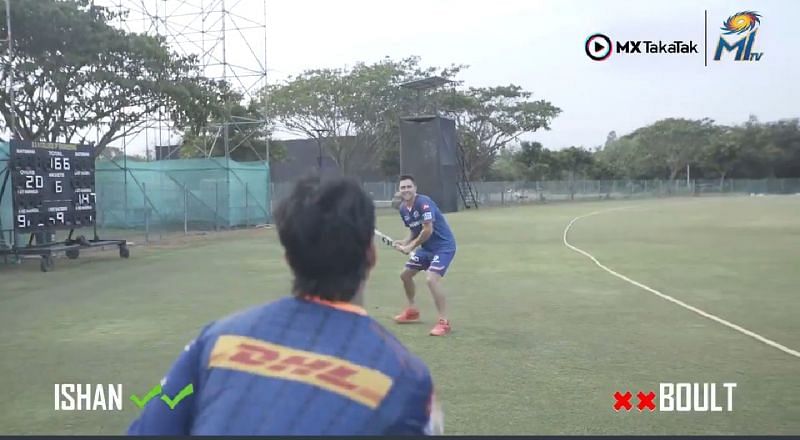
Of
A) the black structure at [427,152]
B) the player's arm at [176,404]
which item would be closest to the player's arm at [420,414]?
the player's arm at [176,404]

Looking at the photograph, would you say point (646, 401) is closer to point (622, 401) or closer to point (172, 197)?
point (622, 401)

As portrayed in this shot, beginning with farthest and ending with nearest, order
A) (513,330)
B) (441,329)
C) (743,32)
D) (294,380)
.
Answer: (743,32) → (513,330) → (441,329) → (294,380)

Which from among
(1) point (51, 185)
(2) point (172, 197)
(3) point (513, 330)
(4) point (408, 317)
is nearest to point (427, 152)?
(2) point (172, 197)

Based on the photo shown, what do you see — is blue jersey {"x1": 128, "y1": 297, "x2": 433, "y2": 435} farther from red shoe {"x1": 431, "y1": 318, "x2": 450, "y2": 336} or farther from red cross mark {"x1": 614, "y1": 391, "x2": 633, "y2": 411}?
red shoe {"x1": 431, "y1": 318, "x2": 450, "y2": 336}

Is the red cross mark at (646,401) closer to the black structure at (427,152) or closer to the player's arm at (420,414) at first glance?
the player's arm at (420,414)

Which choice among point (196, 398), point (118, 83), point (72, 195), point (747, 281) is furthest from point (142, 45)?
point (196, 398)

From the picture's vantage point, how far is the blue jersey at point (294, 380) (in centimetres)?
153

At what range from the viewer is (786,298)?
9.69m

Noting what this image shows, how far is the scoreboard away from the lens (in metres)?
13.9

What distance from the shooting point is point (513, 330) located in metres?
7.79

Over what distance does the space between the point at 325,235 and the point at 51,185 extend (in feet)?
48.5

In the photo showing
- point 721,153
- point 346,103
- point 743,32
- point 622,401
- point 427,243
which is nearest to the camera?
point 622,401

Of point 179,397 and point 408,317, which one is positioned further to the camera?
point 408,317

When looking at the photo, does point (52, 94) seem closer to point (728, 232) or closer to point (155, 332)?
point (155, 332)
